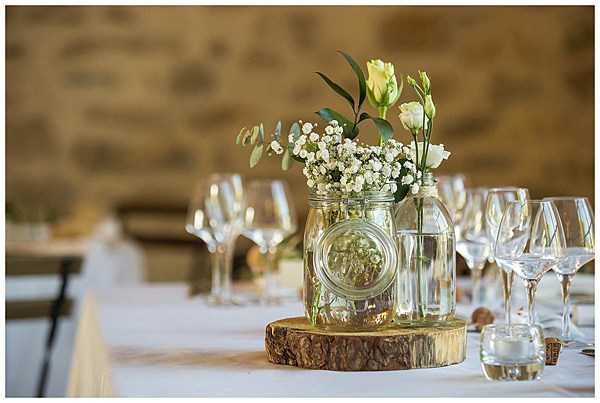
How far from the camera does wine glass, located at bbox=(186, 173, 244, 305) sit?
206 cm

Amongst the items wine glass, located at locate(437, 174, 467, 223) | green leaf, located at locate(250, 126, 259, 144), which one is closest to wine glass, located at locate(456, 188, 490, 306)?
wine glass, located at locate(437, 174, 467, 223)

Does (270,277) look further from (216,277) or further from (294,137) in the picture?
(294,137)

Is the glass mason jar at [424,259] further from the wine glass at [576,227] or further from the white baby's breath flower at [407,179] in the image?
the wine glass at [576,227]

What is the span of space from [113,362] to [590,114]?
566cm

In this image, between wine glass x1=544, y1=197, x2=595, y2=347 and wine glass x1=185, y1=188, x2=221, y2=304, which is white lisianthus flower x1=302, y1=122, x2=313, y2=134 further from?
wine glass x1=185, y1=188, x2=221, y2=304

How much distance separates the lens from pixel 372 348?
1284 mm

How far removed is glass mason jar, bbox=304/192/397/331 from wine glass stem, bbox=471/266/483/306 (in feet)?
1.82

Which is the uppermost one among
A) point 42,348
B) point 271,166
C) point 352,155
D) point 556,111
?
point 556,111

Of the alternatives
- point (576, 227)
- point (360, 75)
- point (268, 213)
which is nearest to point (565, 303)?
point (576, 227)

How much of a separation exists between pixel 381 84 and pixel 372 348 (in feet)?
1.23

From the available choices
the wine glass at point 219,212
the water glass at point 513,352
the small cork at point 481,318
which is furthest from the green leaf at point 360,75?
the wine glass at point 219,212

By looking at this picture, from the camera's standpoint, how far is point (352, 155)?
4.31 feet
